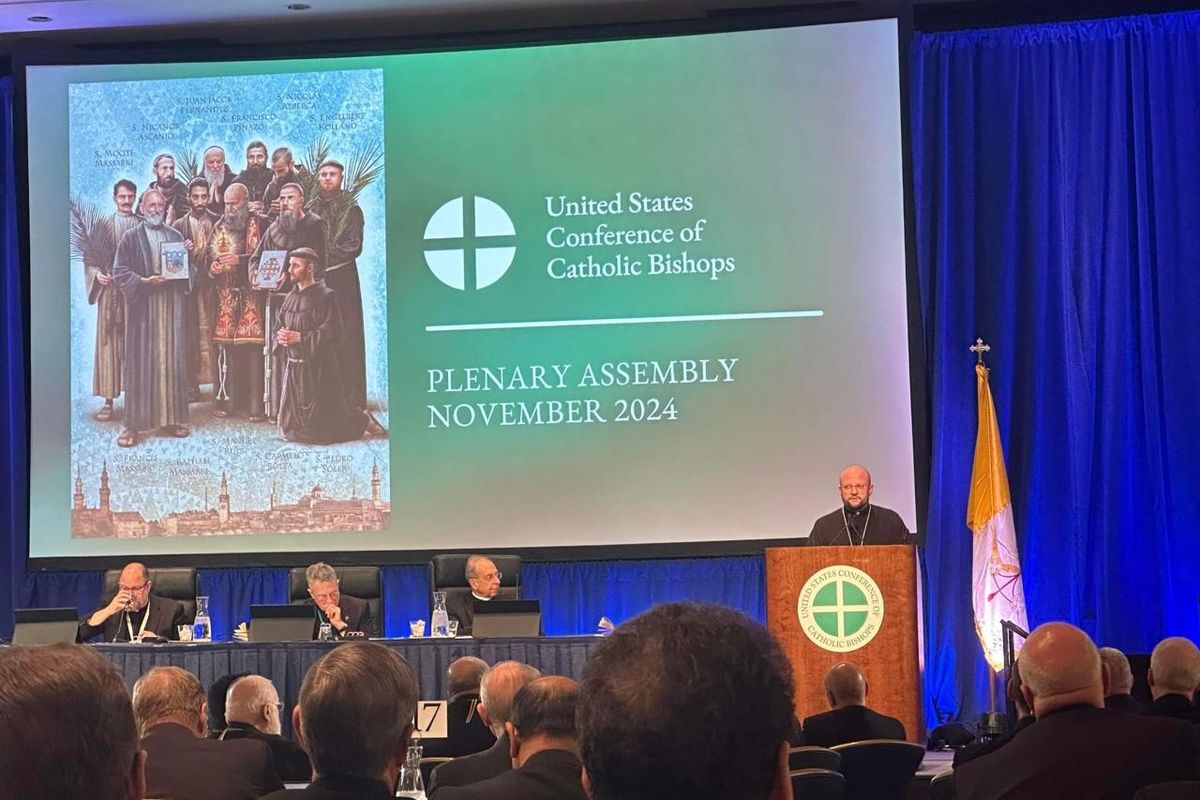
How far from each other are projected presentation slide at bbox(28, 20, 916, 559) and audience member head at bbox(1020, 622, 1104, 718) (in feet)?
17.4

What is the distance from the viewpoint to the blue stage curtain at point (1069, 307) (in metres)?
8.25

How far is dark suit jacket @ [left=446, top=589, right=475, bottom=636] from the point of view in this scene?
24.0 feet

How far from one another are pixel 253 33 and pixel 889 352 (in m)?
4.56

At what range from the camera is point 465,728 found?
5.08 m

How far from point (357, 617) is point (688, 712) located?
20.8ft

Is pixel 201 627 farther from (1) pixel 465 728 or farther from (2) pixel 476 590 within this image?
(1) pixel 465 728

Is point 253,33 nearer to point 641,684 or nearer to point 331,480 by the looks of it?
point 331,480

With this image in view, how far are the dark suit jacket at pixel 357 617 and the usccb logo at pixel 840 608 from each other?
2.56 metres

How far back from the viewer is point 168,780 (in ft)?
10.2

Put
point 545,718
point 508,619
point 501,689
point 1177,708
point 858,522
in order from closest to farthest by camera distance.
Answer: point 545,718 < point 501,689 < point 1177,708 < point 508,619 < point 858,522

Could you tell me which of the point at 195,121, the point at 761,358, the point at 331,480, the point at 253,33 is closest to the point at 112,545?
the point at 331,480

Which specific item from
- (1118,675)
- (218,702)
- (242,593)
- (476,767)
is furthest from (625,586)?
(476,767)

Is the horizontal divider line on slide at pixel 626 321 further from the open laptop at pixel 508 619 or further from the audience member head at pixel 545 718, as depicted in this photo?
the audience member head at pixel 545 718

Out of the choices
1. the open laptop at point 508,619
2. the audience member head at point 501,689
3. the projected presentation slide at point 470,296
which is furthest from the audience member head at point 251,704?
the projected presentation slide at point 470,296
